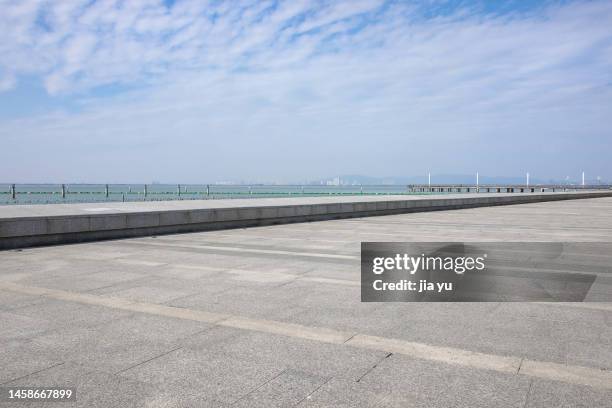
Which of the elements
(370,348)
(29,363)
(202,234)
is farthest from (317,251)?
(29,363)

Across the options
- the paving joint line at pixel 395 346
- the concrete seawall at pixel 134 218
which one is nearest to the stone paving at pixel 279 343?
the paving joint line at pixel 395 346

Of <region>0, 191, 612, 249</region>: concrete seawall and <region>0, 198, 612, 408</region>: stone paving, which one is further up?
<region>0, 191, 612, 249</region>: concrete seawall

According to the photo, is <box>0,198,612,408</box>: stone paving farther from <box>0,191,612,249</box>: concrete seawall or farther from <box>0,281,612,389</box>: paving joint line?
<box>0,191,612,249</box>: concrete seawall

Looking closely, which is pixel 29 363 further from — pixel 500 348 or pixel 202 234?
pixel 202 234

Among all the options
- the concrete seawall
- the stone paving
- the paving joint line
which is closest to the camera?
the stone paving

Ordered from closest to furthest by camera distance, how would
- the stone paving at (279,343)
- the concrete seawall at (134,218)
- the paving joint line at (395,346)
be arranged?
1. the stone paving at (279,343)
2. the paving joint line at (395,346)
3. the concrete seawall at (134,218)

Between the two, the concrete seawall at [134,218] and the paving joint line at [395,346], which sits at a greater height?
the concrete seawall at [134,218]

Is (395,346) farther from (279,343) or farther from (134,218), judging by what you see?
(134,218)

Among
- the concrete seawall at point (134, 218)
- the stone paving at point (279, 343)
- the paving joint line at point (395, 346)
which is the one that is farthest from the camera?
the concrete seawall at point (134, 218)

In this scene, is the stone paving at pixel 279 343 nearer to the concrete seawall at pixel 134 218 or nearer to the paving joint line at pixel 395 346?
the paving joint line at pixel 395 346

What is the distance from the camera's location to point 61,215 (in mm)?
10914

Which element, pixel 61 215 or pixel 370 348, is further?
pixel 61 215

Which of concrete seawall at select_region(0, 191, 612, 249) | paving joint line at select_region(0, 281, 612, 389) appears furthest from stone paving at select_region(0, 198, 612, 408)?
concrete seawall at select_region(0, 191, 612, 249)

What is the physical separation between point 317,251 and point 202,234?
433 centimetres
